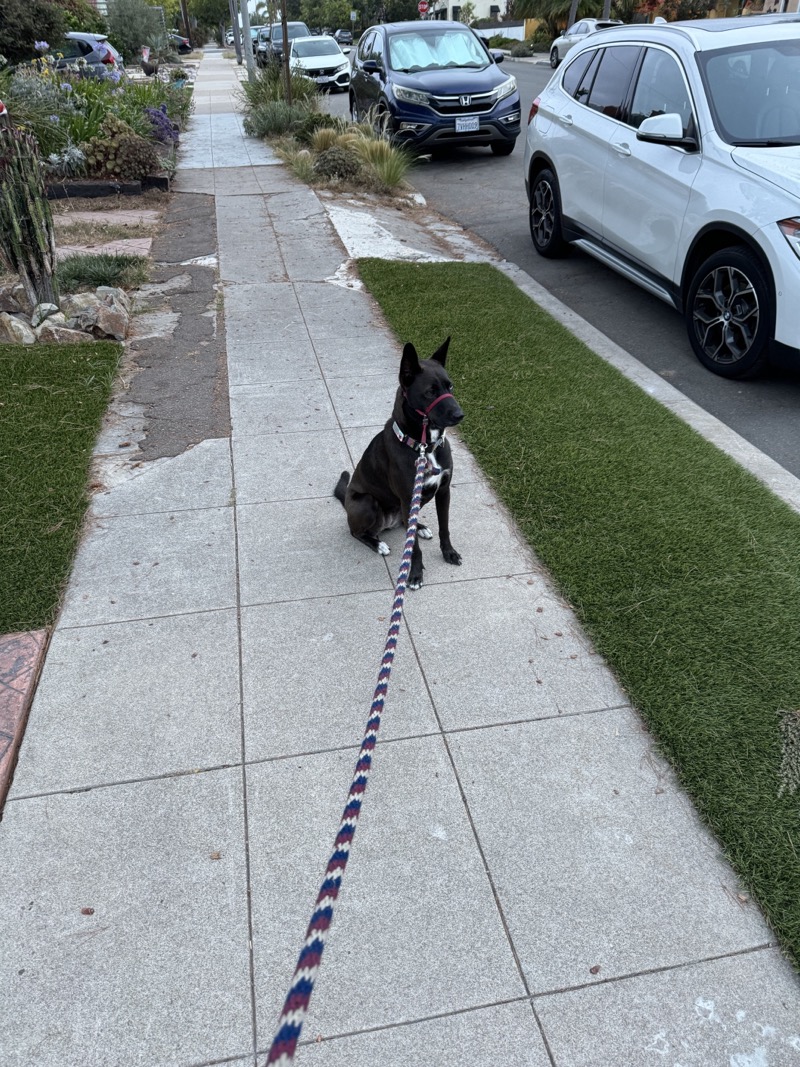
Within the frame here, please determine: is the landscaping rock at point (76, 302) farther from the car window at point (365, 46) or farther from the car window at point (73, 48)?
the car window at point (73, 48)

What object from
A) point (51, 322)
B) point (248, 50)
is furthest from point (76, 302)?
point (248, 50)

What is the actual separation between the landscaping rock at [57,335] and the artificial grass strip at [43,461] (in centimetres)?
16

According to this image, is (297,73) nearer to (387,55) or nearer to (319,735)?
(387,55)

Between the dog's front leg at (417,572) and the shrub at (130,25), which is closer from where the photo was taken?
the dog's front leg at (417,572)

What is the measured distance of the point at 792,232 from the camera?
17.0 feet

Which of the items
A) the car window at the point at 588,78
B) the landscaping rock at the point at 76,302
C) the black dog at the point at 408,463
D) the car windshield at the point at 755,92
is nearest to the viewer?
the black dog at the point at 408,463

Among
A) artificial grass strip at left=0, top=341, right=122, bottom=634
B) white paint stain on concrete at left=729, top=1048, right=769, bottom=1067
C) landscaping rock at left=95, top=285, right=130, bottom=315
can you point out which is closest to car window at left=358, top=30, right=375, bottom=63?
landscaping rock at left=95, top=285, right=130, bottom=315

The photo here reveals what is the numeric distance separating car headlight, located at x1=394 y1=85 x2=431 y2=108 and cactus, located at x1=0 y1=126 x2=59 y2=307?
7880mm

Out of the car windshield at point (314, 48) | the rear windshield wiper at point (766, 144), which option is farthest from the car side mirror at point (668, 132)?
the car windshield at point (314, 48)

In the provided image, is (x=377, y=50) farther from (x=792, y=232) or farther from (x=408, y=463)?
(x=408, y=463)

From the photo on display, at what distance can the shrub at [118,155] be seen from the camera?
38.1 feet

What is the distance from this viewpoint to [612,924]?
7.73 ft

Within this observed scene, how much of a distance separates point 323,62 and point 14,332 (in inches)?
789

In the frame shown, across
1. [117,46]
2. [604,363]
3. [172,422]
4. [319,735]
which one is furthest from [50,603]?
[117,46]
